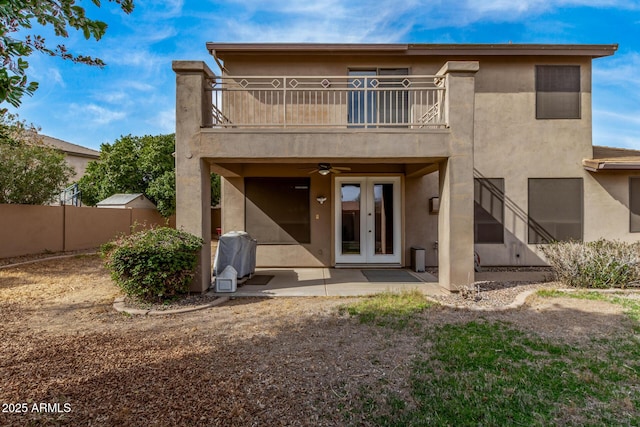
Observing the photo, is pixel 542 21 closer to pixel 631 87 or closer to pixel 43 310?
pixel 631 87

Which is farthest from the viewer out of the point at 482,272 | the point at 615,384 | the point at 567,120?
the point at 567,120

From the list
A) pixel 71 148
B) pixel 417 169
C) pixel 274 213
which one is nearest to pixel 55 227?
pixel 274 213

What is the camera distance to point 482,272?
914cm

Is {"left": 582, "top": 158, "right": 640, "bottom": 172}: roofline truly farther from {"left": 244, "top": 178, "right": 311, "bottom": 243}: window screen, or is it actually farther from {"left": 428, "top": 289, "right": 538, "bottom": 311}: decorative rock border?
{"left": 244, "top": 178, "right": 311, "bottom": 243}: window screen

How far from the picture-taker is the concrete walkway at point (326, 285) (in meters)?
6.95

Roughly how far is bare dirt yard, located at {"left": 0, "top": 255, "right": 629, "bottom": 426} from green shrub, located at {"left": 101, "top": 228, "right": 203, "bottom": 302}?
60 cm

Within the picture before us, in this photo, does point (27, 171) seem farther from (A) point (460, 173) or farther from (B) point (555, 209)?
(B) point (555, 209)

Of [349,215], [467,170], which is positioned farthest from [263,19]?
[467,170]

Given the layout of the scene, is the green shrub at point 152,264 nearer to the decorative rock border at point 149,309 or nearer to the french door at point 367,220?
the decorative rock border at point 149,309

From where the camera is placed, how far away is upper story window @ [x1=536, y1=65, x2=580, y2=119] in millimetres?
9727

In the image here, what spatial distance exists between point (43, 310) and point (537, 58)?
→ 13491mm

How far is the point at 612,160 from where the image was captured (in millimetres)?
9422

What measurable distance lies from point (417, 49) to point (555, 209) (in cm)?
623

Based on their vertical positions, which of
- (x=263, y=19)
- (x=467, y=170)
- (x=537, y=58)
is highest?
(x=263, y=19)
